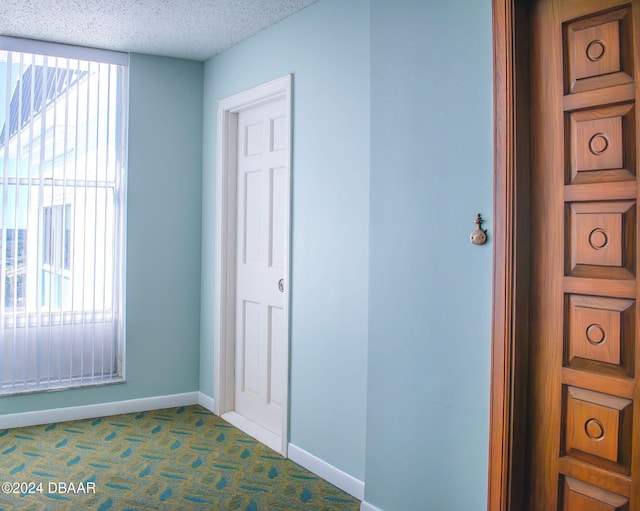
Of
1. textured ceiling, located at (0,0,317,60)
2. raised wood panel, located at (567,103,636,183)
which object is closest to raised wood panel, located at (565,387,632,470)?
raised wood panel, located at (567,103,636,183)

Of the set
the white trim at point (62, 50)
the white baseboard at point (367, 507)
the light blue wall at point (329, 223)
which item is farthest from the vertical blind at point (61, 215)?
the white baseboard at point (367, 507)

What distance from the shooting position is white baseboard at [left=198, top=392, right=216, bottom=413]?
4061mm

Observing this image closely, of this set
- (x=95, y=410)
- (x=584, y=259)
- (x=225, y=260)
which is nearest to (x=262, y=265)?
(x=225, y=260)

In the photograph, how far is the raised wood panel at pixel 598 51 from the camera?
5.53ft

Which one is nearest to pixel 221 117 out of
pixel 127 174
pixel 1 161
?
pixel 127 174

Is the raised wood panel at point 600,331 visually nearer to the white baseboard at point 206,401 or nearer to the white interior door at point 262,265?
the white interior door at point 262,265

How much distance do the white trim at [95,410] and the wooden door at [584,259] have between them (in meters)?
2.87

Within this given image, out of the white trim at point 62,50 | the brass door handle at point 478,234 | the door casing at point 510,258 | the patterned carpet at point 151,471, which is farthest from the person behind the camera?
the white trim at point 62,50

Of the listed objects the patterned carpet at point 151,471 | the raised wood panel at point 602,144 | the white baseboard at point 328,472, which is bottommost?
the patterned carpet at point 151,471

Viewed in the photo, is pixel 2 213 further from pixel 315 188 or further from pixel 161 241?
pixel 315 188

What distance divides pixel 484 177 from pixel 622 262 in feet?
1.78

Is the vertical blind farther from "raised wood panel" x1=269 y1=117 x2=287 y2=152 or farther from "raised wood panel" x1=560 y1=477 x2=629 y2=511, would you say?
"raised wood panel" x1=560 y1=477 x2=629 y2=511

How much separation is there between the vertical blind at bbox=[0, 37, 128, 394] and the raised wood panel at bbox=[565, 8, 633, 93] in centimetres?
310

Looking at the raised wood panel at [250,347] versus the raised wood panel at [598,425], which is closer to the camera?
the raised wood panel at [598,425]
